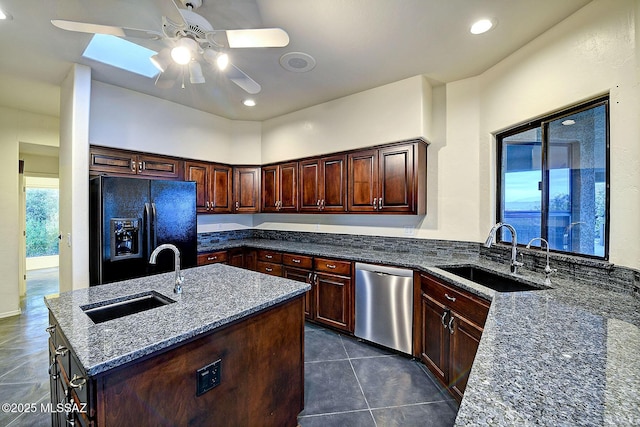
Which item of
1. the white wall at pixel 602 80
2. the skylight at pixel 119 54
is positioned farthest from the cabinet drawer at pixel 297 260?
the skylight at pixel 119 54

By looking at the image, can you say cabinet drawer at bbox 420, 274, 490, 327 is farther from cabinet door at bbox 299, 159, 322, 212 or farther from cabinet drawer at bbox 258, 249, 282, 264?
cabinet drawer at bbox 258, 249, 282, 264

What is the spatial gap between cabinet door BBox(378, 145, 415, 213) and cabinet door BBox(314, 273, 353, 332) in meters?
0.96

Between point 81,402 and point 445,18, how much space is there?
2.95 metres

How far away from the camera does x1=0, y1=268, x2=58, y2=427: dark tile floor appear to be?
74.2 inches

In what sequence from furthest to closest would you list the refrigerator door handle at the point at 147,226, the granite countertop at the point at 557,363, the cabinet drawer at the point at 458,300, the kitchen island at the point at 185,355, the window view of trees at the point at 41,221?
the window view of trees at the point at 41,221, the refrigerator door handle at the point at 147,226, the cabinet drawer at the point at 458,300, the kitchen island at the point at 185,355, the granite countertop at the point at 557,363

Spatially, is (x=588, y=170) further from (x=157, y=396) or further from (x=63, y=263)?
(x=63, y=263)

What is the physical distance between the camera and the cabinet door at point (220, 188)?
3.96m

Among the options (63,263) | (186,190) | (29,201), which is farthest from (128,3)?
(29,201)

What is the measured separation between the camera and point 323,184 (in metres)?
3.55

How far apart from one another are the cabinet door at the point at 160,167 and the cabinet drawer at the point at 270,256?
58.4 inches

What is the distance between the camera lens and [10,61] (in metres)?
2.58

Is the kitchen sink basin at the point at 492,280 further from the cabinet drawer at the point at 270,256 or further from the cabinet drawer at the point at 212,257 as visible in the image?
the cabinet drawer at the point at 212,257

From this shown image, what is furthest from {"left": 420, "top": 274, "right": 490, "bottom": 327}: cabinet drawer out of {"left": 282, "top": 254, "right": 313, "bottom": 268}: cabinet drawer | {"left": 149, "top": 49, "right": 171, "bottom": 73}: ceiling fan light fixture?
{"left": 149, "top": 49, "right": 171, "bottom": 73}: ceiling fan light fixture

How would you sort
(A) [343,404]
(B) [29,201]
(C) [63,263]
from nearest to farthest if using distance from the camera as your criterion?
(A) [343,404]
(C) [63,263]
(B) [29,201]
